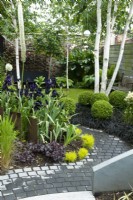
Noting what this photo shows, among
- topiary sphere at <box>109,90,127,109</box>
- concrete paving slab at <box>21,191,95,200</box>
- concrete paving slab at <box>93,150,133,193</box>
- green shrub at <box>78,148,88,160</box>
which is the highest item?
topiary sphere at <box>109,90,127,109</box>

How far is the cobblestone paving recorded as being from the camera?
2.56m

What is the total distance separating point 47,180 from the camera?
280cm

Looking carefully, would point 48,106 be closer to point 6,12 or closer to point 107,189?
point 107,189

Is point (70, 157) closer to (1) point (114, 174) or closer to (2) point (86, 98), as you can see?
(1) point (114, 174)

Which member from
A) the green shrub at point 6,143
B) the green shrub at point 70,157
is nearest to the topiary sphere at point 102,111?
the green shrub at point 70,157

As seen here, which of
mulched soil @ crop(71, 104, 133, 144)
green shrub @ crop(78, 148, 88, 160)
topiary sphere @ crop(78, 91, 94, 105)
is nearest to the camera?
green shrub @ crop(78, 148, 88, 160)

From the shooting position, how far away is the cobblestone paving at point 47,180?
2557 mm

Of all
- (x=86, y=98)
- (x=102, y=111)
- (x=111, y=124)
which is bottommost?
(x=111, y=124)

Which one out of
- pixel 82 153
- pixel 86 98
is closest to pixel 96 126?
pixel 86 98

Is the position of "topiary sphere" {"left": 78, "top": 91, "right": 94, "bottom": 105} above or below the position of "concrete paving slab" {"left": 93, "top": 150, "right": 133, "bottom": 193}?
above

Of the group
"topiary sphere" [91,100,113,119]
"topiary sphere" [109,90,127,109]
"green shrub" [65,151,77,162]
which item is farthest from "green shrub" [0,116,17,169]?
"topiary sphere" [109,90,127,109]

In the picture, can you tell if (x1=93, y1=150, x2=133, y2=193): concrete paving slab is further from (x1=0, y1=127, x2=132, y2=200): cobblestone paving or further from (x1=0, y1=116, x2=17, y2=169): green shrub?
(x1=0, y1=116, x2=17, y2=169): green shrub

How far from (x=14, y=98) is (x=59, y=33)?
15.2 feet

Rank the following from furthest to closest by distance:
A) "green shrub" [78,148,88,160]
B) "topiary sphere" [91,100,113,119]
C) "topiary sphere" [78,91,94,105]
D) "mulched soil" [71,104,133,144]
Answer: "topiary sphere" [78,91,94,105]
"topiary sphere" [91,100,113,119]
"mulched soil" [71,104,133,144]
"green shrub" [78,148,88,160]
